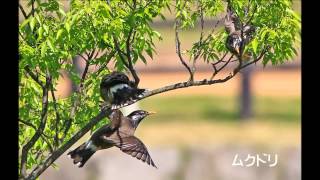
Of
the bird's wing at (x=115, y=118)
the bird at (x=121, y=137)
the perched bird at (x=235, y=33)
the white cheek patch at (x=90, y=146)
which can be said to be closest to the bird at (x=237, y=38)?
the perched bird at (x=235, y=33)

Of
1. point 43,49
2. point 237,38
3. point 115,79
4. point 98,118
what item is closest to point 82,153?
point 98,118

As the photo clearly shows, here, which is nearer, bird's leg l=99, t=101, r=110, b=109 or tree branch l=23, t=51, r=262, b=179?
tree branch l=23, t=51, r=262, b=179

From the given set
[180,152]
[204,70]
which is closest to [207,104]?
[204,70]

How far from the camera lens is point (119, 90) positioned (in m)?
5.34

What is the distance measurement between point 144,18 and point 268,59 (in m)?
0.84

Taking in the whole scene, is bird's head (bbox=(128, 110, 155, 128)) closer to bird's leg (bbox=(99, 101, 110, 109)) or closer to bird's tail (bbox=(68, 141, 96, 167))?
bird's leg (bbox=(99, 101, 110, 109))

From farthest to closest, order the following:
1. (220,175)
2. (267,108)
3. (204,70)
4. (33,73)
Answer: (267,108)
(204,70)
(220,175)
(33,73)

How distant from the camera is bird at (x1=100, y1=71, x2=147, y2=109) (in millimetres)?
5328

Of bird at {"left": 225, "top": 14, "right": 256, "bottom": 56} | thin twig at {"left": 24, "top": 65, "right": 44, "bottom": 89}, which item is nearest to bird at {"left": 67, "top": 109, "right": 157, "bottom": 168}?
thin twig at {"left": 24, "top": 65, "right": 44, "bottom": 89}

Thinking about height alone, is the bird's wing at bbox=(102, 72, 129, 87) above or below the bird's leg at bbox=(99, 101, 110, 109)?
above

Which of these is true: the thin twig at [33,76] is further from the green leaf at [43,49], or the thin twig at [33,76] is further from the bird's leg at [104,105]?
the bird's leg at [104,105]
